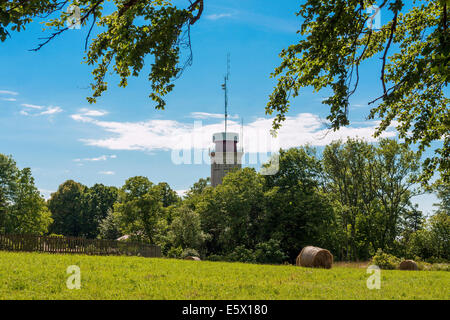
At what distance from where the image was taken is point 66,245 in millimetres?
23031

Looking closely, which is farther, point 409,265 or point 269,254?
point 269,254

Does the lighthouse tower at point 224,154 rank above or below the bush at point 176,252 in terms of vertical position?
above

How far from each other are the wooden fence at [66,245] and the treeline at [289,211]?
762 centimetres

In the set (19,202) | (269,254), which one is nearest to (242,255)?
(269,254)

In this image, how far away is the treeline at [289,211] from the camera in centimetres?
3791

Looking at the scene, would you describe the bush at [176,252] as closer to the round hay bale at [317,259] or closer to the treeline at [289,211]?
the treeline at [289,211]

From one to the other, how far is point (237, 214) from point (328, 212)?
935cm

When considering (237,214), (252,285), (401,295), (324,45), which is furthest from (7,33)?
(237,214)

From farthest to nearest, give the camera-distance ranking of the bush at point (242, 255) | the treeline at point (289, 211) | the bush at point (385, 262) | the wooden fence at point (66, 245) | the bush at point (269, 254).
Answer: the treeline at point (289, 211) → the bush at point (242, 255) → the bush at point (269, 254) → the bush at point (385, 262) → the wooden fence at point (66, 245)

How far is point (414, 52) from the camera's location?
13.4 m

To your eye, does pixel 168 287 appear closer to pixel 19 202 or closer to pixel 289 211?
pixel 289 211

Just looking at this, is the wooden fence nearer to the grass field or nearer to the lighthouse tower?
the grass field

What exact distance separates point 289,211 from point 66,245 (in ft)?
75.1

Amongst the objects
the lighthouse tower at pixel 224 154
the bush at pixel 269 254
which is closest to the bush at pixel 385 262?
the bush at pixel 269 254
